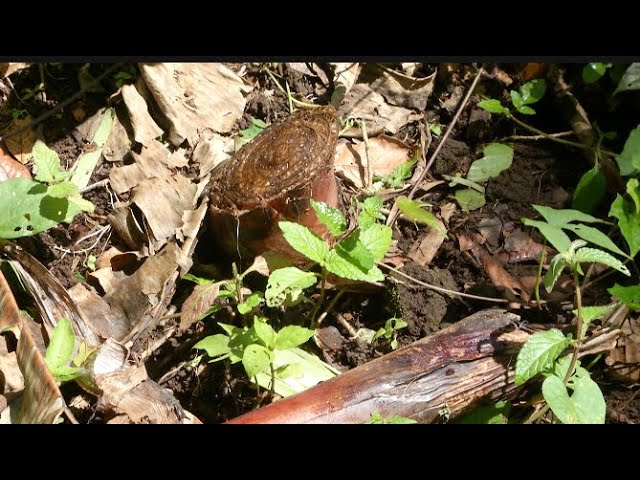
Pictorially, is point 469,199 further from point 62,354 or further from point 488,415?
point 62,354

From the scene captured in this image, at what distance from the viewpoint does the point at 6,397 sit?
2074 mm

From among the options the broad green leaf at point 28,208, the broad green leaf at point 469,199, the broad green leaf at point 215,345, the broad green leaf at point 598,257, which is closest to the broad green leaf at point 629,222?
the broad green leaf at point 598,257

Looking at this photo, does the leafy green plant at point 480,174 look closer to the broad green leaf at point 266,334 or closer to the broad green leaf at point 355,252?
the broad green leaf at point 355,252

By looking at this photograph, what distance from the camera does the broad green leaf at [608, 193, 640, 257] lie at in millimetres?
2250

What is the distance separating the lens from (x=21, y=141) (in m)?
2.79

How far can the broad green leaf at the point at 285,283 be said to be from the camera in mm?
2230

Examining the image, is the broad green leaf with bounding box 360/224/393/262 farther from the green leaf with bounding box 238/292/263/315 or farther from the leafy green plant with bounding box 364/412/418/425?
the leafy green plant with bounding box 364/412/418/425

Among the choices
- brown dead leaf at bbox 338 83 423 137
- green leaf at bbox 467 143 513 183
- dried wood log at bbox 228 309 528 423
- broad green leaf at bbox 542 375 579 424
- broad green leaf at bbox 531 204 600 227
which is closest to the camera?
broad green leaf at bbox 542 375 579 424

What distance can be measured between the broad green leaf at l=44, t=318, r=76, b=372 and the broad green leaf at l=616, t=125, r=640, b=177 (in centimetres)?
211

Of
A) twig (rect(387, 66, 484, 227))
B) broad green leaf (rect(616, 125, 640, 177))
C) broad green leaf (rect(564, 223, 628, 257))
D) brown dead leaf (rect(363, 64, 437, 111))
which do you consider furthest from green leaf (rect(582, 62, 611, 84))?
broad green leaf (rect(564, 223, 628, 257))

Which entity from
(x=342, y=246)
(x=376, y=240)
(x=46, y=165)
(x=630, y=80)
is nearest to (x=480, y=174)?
(x=630, y=80)

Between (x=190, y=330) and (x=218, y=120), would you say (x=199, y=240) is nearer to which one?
(x=190, y=330)

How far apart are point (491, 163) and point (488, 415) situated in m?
1.20

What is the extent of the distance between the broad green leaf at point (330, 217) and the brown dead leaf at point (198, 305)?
0.46 metres
